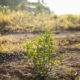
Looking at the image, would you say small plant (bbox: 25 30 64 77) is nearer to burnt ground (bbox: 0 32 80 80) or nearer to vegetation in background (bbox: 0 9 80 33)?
burnt ground (bbox: 0 32 80 80)

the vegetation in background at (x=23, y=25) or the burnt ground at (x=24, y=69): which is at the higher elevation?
the vegetation in background at (x=23, y=25)

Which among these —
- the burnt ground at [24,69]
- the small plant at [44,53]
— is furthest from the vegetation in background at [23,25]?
the small plant at [44,53]

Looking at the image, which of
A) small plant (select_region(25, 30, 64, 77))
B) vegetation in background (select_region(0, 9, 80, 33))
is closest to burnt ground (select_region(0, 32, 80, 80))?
small plant (select_region(25, 30, 64, 77))

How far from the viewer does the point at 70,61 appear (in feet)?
10.3

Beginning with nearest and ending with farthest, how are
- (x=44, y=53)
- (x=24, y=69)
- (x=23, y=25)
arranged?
1. (x=44, y=53)
2. (x=24, y=69)
3. (x=23, y=25)

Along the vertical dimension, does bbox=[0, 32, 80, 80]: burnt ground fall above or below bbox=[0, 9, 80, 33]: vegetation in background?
below

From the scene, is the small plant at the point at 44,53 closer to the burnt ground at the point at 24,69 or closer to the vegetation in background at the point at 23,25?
the burnt ground at the point at 24,69

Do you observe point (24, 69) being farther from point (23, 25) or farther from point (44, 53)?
point (23, 25)

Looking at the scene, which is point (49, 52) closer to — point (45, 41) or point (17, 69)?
point (45, 41)

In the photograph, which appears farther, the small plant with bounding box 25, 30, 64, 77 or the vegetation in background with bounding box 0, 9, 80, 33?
the vegetation in background with bounding box 0, 9, 80, 33

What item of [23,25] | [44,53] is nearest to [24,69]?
[44,53]

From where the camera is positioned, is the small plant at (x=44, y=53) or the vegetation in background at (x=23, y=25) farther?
the vegetation in background at (x=23, y=25)

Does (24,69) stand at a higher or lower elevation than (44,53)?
lower

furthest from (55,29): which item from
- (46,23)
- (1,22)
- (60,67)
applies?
(60,67)
